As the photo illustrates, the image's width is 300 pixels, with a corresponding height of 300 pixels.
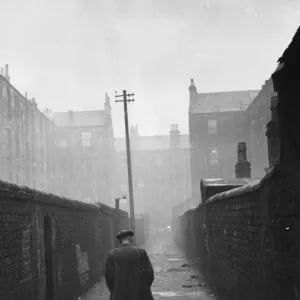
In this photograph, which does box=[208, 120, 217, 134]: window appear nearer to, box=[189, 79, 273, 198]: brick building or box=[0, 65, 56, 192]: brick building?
box=[189, 79, 273, 198]: brick building

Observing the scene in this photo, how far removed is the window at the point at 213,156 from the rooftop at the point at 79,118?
16024 mm

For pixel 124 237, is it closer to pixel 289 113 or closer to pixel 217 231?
pixel 289 113

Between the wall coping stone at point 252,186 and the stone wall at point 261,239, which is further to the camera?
the wall coping stone at point 252,186

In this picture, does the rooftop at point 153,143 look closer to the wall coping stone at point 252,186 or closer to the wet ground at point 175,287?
the wet ground at point 175,287

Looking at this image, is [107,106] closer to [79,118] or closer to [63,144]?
[79,118]

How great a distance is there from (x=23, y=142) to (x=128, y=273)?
3195 cm

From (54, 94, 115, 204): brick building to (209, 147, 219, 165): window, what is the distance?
48.3ft

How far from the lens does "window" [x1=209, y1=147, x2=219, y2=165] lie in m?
41.2

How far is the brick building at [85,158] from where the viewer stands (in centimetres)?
4988

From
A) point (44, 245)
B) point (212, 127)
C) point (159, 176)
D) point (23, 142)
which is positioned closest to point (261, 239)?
point (44, 245)

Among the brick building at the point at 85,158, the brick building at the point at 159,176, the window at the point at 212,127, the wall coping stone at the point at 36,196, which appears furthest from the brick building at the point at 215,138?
the wall coping stone at the point at 36,196

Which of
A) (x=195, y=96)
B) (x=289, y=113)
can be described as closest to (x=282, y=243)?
(x=289, y=113)

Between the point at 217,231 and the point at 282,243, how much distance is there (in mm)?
5283

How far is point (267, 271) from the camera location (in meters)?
5.21
